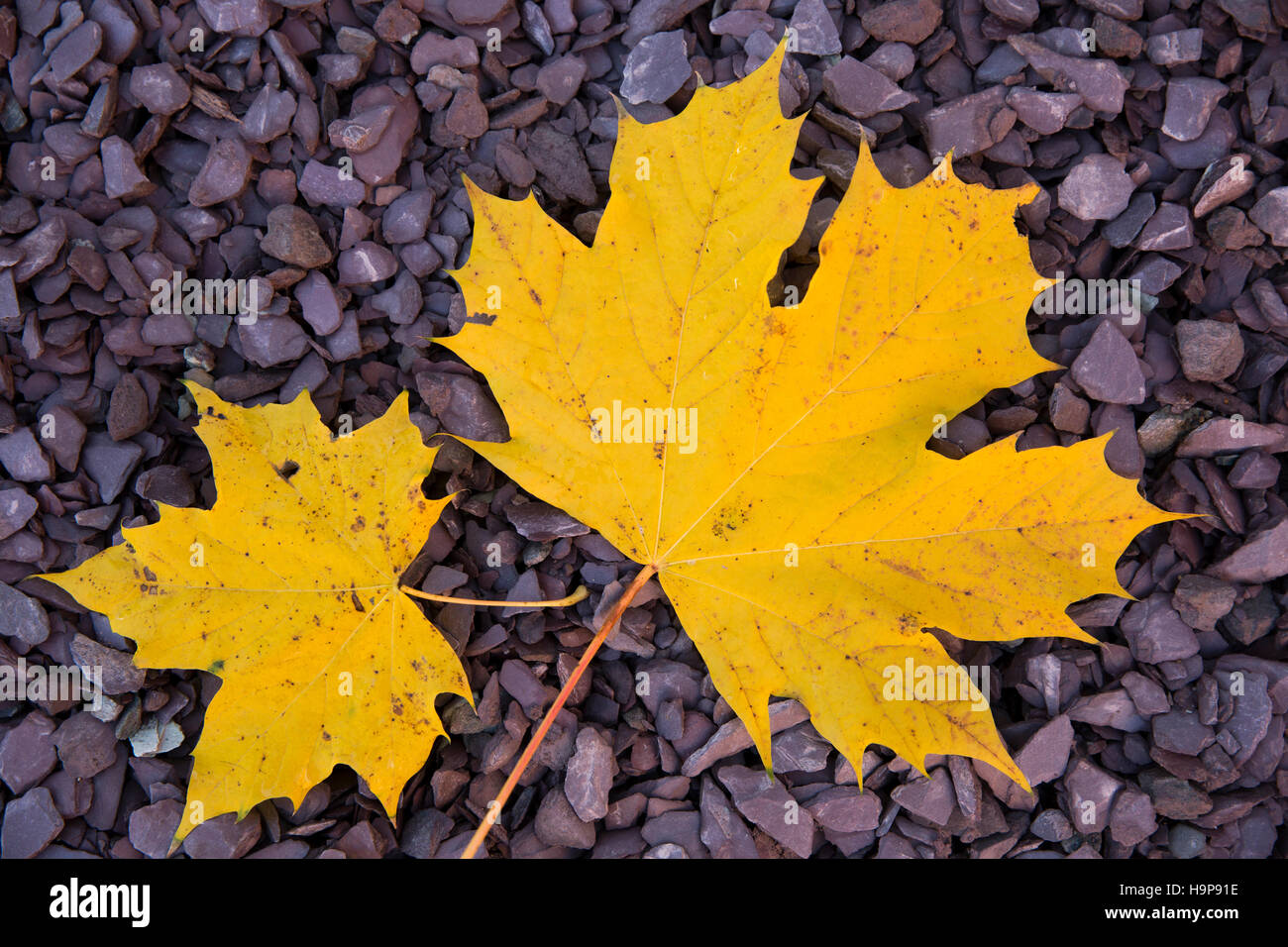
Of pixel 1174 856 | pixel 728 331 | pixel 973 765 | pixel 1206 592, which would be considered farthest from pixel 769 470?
pixel 1174 856

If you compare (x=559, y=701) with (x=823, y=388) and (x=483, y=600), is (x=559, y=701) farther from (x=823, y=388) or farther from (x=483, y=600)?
(x=823, y=388)

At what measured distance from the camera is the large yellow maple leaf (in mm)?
1746

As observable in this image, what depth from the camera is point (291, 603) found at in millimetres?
1907

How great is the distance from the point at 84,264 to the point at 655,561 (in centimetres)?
153

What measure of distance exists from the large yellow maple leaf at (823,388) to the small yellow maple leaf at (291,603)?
40 centimetres

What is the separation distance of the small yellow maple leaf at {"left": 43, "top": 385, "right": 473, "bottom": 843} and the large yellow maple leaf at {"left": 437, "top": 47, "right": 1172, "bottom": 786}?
40cm

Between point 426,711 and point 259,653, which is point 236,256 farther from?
point 426,711

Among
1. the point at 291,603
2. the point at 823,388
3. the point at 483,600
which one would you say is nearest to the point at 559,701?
the point at 483,600

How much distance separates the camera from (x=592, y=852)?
6.75 ft

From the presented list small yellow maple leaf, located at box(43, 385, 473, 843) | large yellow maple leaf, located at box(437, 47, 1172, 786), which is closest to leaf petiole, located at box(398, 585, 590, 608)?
Answer: small yellow maple leaf, located at box(43, 385, 473, 843)

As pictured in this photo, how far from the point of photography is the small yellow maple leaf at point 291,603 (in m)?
1.88

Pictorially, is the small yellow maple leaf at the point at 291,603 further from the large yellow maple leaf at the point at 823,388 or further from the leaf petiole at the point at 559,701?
the large yellow maple leaf at the point at 823,388

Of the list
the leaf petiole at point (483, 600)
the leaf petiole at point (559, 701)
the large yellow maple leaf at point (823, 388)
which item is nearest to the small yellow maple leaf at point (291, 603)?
the leaf petiole at point (483, 600)

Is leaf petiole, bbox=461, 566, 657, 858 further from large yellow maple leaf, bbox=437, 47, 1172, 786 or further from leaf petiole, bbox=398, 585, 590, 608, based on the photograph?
large yellow maple leaf, bbox=437, 47, 1172, 786
